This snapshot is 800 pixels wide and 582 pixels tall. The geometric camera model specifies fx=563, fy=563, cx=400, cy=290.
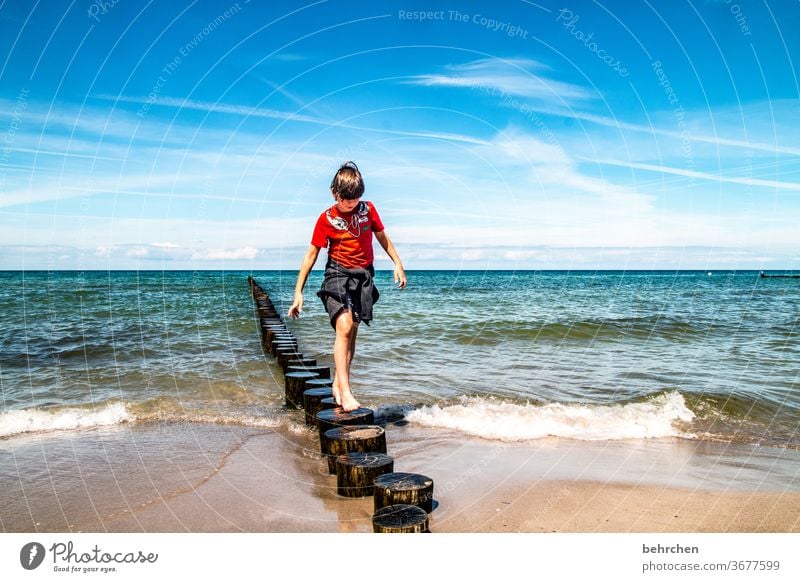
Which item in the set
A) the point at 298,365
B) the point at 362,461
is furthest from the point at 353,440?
the point at 298,365

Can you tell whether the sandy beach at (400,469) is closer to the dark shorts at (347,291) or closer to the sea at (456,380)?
the sea at (456,380)

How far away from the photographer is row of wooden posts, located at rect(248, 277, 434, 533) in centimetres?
349

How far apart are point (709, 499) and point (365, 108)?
6891mm

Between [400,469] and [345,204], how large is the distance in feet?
8.82

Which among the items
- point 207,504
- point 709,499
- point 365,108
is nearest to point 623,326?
point 365,108

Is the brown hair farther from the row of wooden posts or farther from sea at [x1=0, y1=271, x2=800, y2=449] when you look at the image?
sea at [x1=0, y1=271, x2=800, y2=449]

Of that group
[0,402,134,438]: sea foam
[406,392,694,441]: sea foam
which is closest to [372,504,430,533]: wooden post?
[406,392,694,441]: sea foam

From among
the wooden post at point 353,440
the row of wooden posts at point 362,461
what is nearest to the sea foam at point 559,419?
the row of wooden posts at point 362,461

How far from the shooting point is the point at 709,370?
10938mm

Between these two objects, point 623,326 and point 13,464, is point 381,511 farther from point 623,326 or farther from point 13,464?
point 623,326

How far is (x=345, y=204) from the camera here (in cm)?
551
